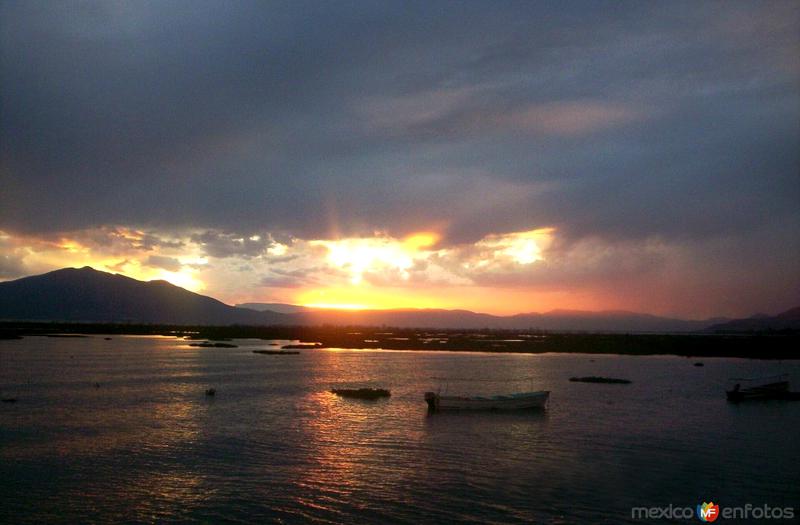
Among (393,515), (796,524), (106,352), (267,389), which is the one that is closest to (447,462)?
(393,515)

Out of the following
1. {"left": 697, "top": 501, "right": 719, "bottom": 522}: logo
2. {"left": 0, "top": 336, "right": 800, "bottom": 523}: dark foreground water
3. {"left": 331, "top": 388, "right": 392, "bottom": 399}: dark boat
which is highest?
{"left": 331, "top": 388, "right": 392, "bottom": 399}: dark boat

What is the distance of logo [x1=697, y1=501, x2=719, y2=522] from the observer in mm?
19734

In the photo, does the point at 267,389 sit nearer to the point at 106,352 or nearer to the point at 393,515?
the point at 393,515

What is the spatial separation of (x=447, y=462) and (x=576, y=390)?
31.9m

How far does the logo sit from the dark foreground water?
39cm

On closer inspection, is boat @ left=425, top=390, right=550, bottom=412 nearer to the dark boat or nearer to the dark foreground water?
the dark foreground water

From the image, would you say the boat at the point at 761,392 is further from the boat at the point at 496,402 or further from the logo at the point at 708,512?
the logo at the point at 708,512

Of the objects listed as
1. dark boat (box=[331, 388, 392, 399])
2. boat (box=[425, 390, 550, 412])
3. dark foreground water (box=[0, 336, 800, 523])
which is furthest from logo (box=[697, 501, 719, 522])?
dark boat (box=[331, 388, 392, 399])

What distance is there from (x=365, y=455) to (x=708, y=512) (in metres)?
A: 14.4

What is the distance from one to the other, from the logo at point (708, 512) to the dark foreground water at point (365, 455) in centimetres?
39

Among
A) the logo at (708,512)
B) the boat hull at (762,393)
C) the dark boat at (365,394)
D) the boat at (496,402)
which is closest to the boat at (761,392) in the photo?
the boat hull at (762,393)

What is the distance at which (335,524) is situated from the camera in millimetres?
18375

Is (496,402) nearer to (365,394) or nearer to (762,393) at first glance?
(365,394)

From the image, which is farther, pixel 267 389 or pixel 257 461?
pixel 267 389
